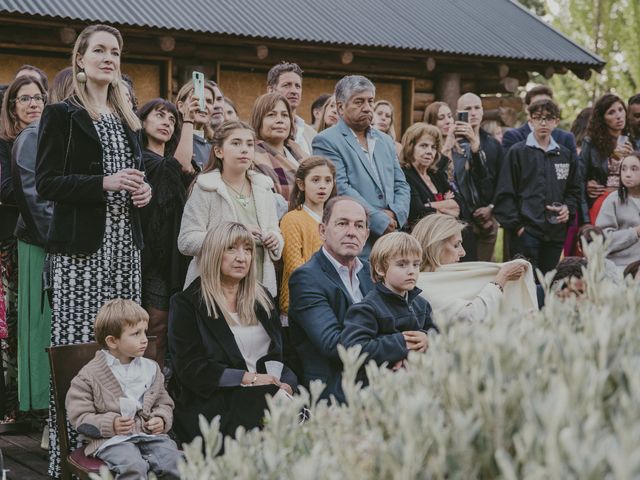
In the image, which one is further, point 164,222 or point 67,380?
point 164,222

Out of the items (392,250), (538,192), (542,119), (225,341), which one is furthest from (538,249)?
(225,341)

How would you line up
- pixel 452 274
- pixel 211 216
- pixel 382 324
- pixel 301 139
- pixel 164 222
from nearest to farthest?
pixel 382 324 < pixel 452 274 < pixel 211 216 < pixel 164 222 < pixel 301 139

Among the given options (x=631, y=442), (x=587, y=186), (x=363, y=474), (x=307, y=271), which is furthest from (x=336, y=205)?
(x=587, y=186)

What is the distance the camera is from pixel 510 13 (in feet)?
50.1

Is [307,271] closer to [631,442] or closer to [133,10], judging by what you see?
[631,442]

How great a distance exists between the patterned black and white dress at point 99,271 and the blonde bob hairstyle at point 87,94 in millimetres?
54

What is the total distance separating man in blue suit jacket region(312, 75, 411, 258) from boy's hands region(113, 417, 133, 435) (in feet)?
7.77

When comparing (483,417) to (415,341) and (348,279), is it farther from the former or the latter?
(348,279)

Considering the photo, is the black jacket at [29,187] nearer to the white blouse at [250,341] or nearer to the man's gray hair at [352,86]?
the white blouse at [250,341]

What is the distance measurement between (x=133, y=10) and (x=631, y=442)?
977cm

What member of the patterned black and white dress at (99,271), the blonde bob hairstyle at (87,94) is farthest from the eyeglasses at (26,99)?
the patterned black and white dress at (99,271)

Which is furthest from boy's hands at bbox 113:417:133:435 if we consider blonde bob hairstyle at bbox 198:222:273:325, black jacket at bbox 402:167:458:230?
black jacket at bbox 402:167:458:230

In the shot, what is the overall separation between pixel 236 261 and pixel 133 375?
2.32 feet

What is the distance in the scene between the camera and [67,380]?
429 cm
